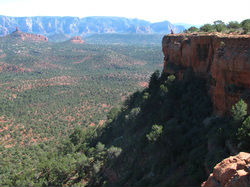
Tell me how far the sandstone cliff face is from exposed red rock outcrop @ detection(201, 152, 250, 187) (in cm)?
875

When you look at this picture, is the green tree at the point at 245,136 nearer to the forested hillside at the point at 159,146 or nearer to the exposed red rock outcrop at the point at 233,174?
the forested hillside at the point at 159,146

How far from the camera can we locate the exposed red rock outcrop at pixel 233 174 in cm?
999

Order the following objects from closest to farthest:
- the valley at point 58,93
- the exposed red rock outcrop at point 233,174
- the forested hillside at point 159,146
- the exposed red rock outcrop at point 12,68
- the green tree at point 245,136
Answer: the exposed red rock outcrop at point 233,174, the green tree at point 245,136, the forested hillside at point 159,146, the valley at point 58,93, the exposed red rock outcrop at point 12,68

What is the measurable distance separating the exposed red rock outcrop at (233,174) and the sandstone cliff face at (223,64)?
28.7 feet

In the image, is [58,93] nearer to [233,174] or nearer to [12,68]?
[12,68]

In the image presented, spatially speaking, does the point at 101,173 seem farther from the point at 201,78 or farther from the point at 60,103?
the point at 60,103

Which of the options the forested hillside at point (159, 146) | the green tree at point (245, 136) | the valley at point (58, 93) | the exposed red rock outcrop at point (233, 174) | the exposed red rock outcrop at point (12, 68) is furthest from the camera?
the exposed red rock outcrop at point (12, 68)

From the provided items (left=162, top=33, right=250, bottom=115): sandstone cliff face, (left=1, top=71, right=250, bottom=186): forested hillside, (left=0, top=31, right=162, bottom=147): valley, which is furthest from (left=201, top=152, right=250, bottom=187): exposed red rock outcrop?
(left=0, top=31, right=162, bottom=147): valley

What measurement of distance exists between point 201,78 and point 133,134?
39.4 feet

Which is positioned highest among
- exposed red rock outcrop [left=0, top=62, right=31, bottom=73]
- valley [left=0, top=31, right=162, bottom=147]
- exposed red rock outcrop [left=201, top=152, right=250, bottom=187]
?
exposed red rock outcrop [left=201, top=152, right=250, bottom=187]

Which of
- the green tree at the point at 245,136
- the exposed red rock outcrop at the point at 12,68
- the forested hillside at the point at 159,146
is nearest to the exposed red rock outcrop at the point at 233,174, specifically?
the green tree at the point at 245,136

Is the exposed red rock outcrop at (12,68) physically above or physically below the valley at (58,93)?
above

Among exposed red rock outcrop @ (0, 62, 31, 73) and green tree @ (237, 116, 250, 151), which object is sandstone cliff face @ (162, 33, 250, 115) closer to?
green tree @ (237, 116, 250, 151)

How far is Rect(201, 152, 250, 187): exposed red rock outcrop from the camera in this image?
9986 millimetres
